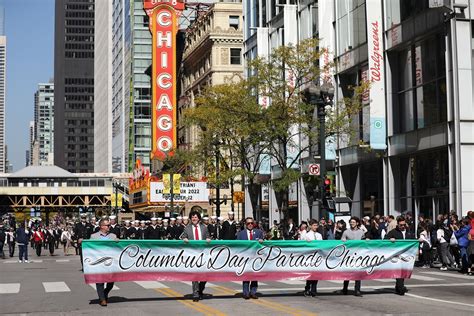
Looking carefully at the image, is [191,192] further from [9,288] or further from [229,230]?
[9,288]

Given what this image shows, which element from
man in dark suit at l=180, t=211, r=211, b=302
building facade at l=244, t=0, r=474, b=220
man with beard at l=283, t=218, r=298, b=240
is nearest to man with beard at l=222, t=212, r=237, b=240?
man with beard at l=283, t=218, r=298, b=240

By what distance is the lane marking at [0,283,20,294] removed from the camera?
20906 mm

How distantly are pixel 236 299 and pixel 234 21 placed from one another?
241ft

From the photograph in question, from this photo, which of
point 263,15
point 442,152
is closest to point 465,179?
point 442,152

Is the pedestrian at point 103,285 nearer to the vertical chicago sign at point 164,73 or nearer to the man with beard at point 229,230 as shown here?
the man with beard at point 229,230

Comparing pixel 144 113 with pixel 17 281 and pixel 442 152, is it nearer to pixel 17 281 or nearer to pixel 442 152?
pixel 442 152

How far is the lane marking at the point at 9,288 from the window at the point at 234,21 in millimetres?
67962

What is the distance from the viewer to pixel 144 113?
11944 centimetres

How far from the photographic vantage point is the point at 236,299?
17.9 metres

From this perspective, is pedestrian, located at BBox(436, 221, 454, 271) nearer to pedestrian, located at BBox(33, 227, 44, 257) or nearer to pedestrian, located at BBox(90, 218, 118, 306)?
pedestrian, located at BBox(90, 218, 118, 306)

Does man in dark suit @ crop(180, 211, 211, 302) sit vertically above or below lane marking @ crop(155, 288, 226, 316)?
above

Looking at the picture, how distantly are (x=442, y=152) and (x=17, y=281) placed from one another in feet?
64.1

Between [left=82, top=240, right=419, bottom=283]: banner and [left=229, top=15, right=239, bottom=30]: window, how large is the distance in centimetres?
7181

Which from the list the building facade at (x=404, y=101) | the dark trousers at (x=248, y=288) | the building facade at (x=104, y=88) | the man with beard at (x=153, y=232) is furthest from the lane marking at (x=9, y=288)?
the building facade at (x=104, y=88)
